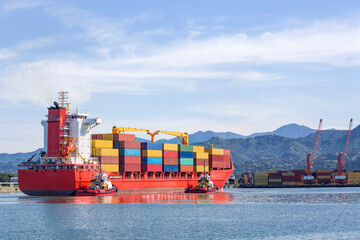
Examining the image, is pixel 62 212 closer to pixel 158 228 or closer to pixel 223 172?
pixel 158 228

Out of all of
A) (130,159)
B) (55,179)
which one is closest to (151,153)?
(130,159)

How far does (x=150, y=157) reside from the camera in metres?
113

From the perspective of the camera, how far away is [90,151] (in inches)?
4018

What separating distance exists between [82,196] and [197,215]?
33800 mm

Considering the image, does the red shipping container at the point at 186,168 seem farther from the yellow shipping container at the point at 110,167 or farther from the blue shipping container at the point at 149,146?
the yellow shipping container at the point at 110,167

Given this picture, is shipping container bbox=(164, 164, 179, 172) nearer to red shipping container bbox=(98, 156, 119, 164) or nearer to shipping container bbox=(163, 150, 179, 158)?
shipping container bbox=(163, 150, 179, 158)

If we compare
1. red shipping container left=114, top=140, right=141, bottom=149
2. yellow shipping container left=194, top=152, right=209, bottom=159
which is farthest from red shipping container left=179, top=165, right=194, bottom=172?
red shipping container left=114, top=140, right=141, bottom=149

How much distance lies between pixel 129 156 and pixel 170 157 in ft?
45.1

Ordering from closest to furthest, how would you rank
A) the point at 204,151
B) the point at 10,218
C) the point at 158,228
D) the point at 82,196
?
1. the point at 158,228
2. the point at 10,218
3. the point at 82,196
4. the point at 204,151

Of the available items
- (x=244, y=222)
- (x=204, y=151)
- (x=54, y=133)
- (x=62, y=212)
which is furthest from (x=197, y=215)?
(x=204, y=151)

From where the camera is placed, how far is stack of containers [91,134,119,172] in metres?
103

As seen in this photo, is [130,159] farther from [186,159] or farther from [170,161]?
[186,159]

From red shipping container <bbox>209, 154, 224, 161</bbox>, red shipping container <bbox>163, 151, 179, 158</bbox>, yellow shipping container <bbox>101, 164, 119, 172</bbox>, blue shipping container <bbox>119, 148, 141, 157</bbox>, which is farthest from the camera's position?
red shipping container <bbox>209, 154, 224, 161</bbox>

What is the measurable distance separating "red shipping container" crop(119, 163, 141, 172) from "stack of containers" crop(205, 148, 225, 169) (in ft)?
97.6
